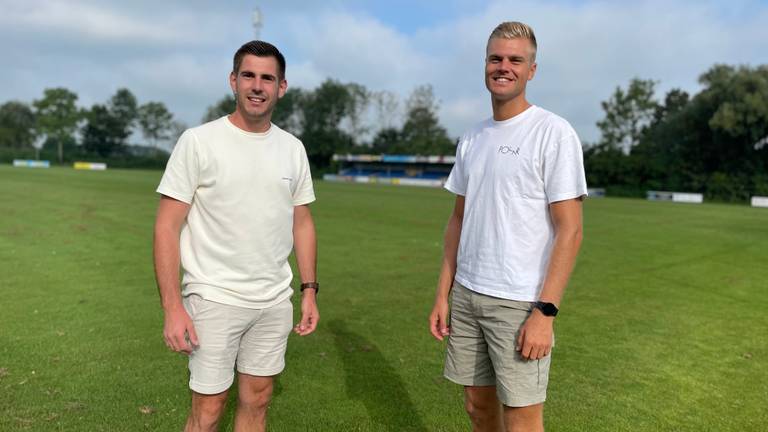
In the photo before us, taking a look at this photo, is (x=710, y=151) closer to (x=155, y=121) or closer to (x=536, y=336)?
(x=536, y=336)

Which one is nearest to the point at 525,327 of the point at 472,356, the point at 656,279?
the point at 472,356

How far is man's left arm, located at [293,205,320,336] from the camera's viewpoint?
3162mm

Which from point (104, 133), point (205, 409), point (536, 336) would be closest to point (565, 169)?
point (536, 336)

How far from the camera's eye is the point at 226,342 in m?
2.67

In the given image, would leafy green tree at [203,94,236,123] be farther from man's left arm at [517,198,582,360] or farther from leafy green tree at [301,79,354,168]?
man's left arm at [517,198,582,360]

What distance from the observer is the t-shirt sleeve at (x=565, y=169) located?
7.66 feet

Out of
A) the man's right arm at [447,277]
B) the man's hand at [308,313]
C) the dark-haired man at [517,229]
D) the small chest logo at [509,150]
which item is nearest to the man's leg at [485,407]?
the dark-haired man at [517,229]

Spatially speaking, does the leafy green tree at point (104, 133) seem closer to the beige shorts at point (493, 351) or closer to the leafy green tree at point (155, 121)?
the leafy green tree at point (155, 121)

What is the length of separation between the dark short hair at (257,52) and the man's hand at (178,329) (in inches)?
48.6

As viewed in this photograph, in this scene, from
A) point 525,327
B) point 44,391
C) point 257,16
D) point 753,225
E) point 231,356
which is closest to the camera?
point 525,327

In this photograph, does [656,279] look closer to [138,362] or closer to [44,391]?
[138,362]

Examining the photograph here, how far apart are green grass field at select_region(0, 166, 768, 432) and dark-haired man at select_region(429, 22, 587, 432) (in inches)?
63.0

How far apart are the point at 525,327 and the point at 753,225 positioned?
914 inches

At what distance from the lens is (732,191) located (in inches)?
2007
